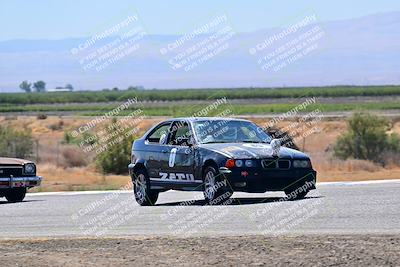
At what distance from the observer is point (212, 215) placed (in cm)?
1712

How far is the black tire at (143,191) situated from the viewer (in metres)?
20.3

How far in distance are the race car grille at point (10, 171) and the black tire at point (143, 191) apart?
339cm

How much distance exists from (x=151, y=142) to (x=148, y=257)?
8.37 m

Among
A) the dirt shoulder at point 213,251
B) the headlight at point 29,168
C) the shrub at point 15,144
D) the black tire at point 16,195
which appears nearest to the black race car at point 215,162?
the headlight at point 29,168

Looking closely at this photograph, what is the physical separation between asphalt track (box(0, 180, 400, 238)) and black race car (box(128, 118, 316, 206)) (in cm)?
34

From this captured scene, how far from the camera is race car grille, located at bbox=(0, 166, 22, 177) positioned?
22.7 metres

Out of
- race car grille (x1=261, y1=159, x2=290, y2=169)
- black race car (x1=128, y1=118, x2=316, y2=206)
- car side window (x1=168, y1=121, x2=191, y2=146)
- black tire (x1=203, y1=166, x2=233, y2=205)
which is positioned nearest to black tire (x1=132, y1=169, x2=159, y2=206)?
black race car (x1=128, y1=118, x2=316, y2=206)

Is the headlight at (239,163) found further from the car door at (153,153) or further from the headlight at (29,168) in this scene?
the headlight at (29,168)

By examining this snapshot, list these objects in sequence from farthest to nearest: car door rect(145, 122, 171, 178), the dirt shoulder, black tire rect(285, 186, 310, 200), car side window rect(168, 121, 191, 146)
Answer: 1. car door rect(145, 122, 171, 178)
2. car side window rect(168, 121, 191, 146)
3. black tire rect(285, 186, 310, 200)
4. the dirt shoulder

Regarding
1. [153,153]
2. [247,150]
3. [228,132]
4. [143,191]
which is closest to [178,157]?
[153,153]

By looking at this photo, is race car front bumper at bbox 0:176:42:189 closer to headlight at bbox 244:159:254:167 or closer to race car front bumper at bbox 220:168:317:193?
race car front bumper at bbox 220:168:317:193

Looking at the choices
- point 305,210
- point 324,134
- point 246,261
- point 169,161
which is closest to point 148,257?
point 246,261

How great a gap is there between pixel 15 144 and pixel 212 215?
89.8 feet

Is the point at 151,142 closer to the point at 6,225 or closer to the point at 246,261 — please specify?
the point at 6,225
